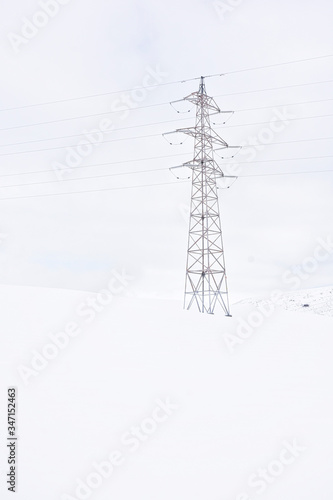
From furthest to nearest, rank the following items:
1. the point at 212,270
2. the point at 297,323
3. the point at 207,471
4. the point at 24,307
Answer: the point at 212,270 → the point at 297,323 → the point at 24,307 → the point at 207,471

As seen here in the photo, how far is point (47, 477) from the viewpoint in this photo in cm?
808

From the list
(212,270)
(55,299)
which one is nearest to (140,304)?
(55,299)

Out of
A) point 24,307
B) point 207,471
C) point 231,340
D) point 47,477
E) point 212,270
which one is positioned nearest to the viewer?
point 47,477

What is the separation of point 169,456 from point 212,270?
916 cm

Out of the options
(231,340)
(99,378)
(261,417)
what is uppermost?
(231,340)

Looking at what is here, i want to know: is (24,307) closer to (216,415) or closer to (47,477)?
(47,477)

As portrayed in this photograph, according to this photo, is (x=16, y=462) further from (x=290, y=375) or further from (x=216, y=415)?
(x=290, y=375)

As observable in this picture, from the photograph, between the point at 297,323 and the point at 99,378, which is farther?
the point at 297,323

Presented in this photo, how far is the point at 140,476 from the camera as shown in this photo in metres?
8.40

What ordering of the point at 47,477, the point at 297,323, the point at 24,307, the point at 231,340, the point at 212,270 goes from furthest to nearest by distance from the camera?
the point at 212,270, the point at 297,323, the point at 231,340, the point at 24,307, the point at 47,477

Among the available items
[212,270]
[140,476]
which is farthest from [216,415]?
[212,270]

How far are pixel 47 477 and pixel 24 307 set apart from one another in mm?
4051

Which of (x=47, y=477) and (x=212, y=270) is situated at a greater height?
(x=212, y=270)

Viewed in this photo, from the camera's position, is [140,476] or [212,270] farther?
[212,270]
